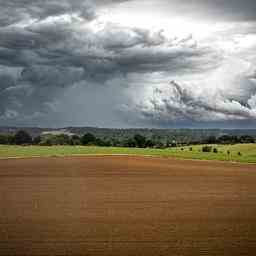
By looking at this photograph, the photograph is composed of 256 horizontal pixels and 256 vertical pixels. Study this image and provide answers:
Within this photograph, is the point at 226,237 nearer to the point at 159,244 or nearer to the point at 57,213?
the point at 159,244

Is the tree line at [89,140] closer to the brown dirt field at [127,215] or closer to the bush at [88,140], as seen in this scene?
the bush at [88,140]

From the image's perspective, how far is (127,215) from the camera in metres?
26.0

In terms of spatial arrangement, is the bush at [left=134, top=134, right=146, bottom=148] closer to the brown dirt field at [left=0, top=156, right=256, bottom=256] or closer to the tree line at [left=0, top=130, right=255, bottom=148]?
the tree line at [left=0, top=130, right=255, bottom=148]

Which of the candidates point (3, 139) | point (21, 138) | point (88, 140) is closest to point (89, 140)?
point (88, 140)

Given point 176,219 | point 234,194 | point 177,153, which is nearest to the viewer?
point 176,219

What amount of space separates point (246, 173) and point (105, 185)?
18.8 meters

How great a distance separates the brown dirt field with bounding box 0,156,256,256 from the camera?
61.8ft

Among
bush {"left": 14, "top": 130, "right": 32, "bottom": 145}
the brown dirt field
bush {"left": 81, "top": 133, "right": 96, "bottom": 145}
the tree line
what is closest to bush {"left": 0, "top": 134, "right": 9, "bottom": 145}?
the tree line

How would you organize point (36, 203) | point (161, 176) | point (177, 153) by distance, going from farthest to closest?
point (177, 153) < point (161, 176) < point (36, 203)

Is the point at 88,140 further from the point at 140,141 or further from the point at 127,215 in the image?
the point at 127,215

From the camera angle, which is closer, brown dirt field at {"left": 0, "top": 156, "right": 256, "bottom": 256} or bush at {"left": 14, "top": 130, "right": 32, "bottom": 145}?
brown dirt field at {"left": 0, "top": 156, "right": 256, "bottom": 256}

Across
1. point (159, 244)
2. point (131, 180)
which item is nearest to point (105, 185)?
point (131, 180)

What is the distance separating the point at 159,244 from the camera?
19.2 meters

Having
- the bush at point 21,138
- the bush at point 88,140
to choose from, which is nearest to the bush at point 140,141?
the bush at point 88,140
